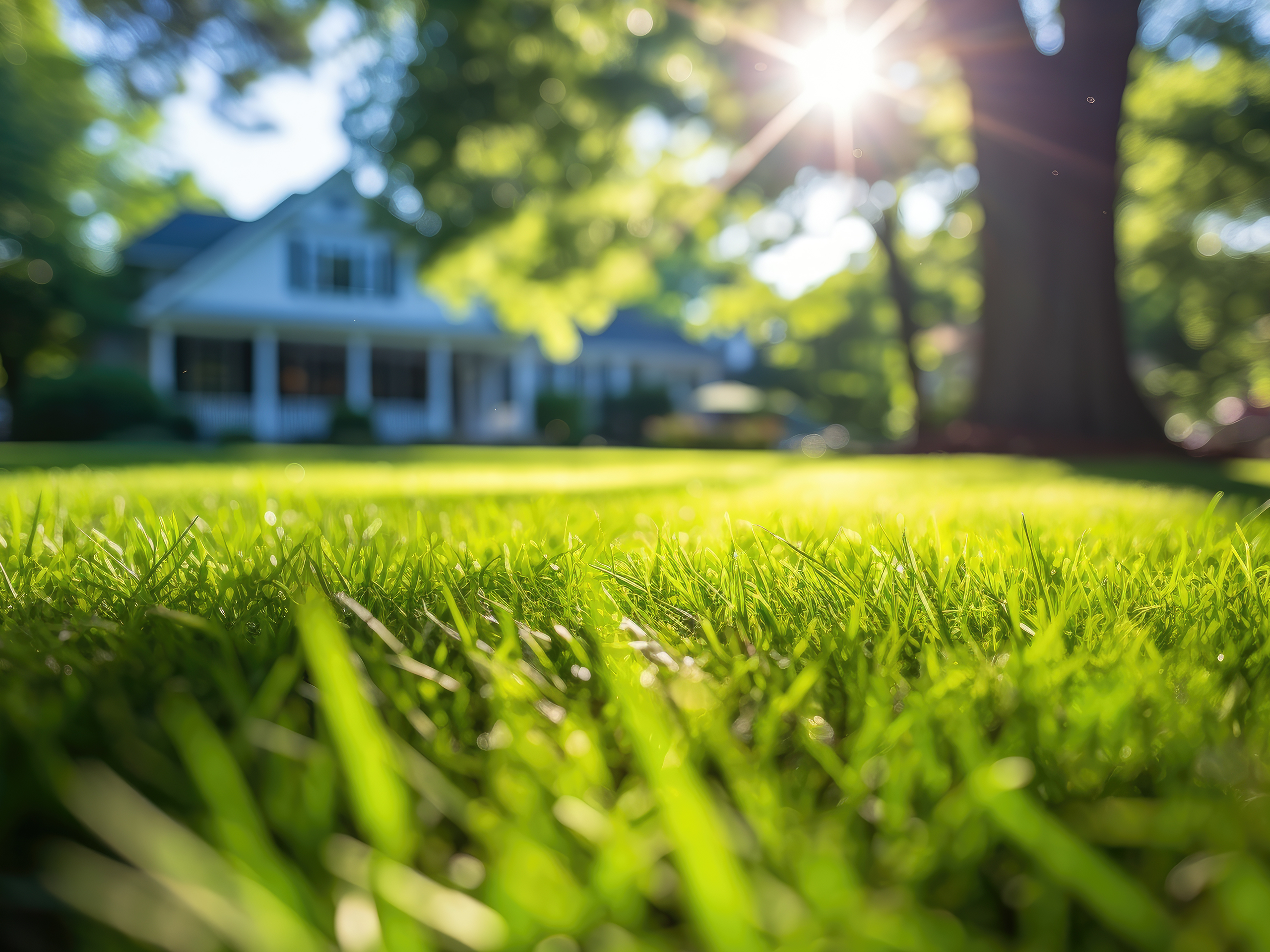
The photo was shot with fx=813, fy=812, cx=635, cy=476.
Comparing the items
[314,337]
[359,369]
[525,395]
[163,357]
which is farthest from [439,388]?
[163,357]

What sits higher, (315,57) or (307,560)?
(315,57)

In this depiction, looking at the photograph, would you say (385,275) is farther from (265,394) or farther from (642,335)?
(642,335)

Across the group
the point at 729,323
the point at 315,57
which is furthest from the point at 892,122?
the point at 315,57

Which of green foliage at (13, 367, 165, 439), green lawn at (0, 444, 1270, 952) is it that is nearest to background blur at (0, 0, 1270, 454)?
green foliage at (13, 367, 165, 439)

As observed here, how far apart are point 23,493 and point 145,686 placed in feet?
13.2

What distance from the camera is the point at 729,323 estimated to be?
28844 mm

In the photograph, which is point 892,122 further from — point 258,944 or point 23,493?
point 258,944

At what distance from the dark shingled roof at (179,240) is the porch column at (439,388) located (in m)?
9.43

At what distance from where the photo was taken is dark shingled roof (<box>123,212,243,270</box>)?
2850 cm

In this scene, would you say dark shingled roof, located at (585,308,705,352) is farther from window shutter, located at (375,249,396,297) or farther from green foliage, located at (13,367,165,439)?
green foliage, located at (13,367,165,439)

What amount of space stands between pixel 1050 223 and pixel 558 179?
33.8ft

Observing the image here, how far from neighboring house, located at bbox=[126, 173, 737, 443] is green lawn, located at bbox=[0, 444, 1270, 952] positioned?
22349mm

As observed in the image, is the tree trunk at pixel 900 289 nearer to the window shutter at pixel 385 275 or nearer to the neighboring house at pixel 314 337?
the neighboring house at pixel 314 337

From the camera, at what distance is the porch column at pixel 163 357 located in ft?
82.5
